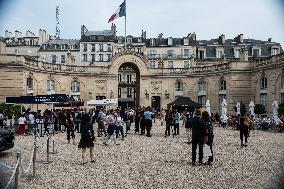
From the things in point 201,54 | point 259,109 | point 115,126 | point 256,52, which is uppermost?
point 201,54

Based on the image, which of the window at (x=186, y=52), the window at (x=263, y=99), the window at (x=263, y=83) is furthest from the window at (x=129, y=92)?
the window at (x=263, y=99)

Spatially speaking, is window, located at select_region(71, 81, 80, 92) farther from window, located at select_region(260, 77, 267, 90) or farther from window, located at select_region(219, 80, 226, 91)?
window, located at select_region(260, 77, 267, 90)

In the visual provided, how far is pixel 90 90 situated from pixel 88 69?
2.89 m

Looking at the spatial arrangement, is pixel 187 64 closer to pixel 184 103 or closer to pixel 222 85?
pixel 222 85

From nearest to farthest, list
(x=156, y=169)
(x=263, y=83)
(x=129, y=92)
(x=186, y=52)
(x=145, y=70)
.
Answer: (x=156, y=169) → (x=263, y=83) → (x=145, y=70) → (x=186, y=52) → (x=129, y=92)

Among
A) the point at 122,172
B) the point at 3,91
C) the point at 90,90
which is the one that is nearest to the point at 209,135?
the point at 122,172

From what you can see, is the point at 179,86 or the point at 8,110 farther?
the point at 179,86

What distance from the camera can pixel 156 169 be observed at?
41.8 ft

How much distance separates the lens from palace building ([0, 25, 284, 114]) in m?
40.2

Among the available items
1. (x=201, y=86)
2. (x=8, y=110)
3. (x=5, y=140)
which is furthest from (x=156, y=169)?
(x=201, y=86)

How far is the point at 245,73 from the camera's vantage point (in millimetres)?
44406

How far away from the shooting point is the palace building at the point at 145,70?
4016 centimetres

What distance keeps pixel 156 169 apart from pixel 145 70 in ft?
137

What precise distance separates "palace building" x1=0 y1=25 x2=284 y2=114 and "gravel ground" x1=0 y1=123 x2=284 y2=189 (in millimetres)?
16288
